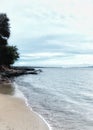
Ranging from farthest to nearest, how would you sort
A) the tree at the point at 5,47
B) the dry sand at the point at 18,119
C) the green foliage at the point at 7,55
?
the green foliage at the point at 7,55 → the tree at the point at 5,47 → the dry sand at the point at 18,119

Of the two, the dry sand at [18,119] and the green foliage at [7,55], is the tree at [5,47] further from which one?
the dry sand at [18,119]

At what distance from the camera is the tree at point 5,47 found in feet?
224

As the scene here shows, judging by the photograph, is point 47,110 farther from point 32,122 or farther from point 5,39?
point 5,39

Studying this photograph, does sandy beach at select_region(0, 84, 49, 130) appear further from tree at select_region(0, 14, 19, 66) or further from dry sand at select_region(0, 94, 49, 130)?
tree at select_region(0, 14, 19, 66)

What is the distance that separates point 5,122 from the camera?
56.5ft

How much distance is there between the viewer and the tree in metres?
68.3

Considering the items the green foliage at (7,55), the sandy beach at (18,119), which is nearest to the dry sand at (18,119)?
the sandy beach at (18,119)

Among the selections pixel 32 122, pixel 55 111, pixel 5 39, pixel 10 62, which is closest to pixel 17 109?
pixel 55 111

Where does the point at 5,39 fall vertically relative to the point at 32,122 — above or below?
above

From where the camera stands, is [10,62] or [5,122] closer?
[5,122]

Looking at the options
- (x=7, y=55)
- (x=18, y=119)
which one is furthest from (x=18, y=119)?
(x=7, y=55)

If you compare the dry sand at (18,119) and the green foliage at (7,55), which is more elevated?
the green foliage at (7,55)

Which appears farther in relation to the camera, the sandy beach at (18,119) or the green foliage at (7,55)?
the green foliage at (7,55)

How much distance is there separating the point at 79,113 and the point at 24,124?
6.44 meters
